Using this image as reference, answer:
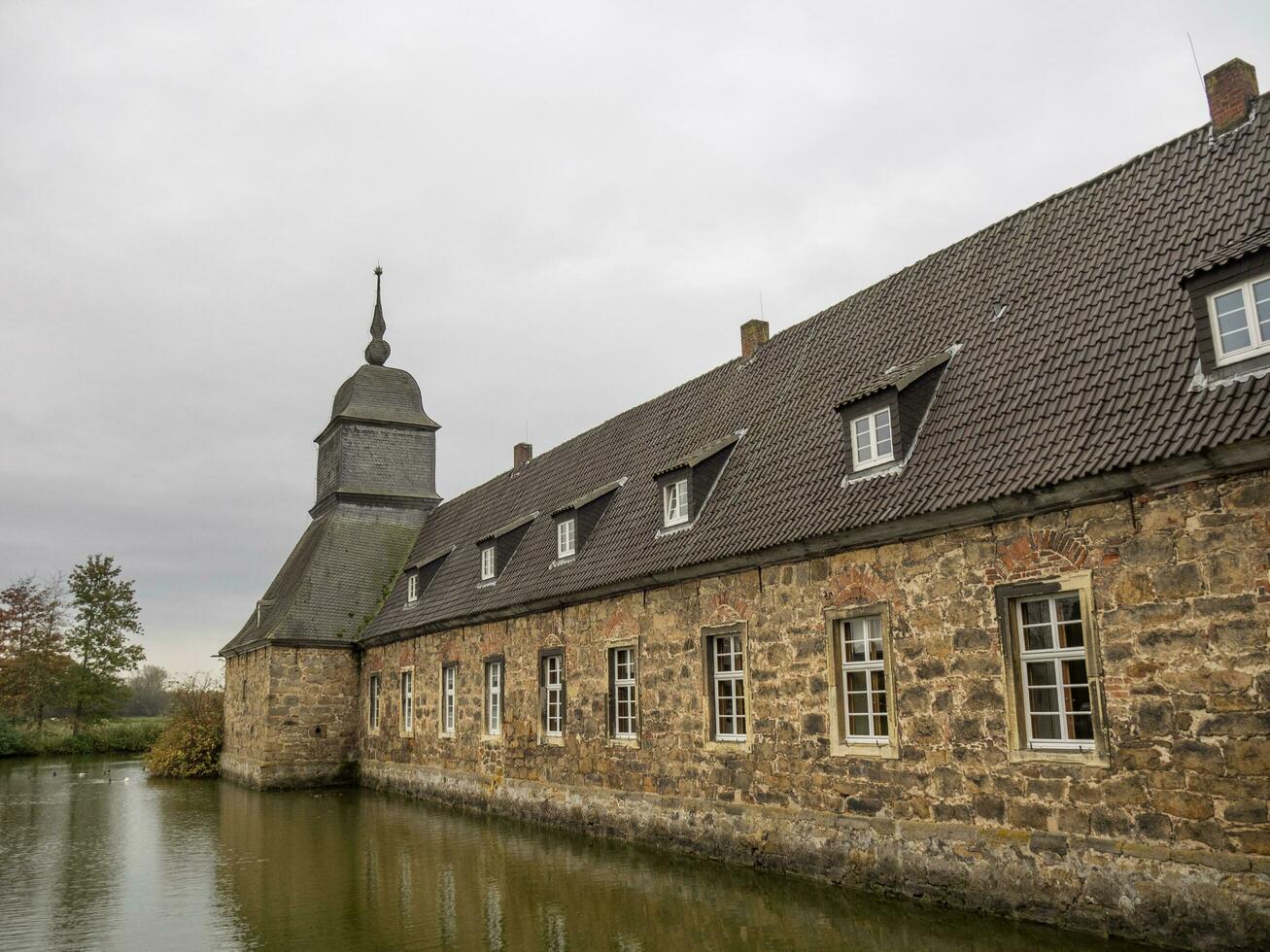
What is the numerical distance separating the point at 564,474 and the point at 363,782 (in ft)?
33.5

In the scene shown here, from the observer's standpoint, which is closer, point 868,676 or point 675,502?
point 868,676

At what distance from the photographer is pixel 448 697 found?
66.2 feet

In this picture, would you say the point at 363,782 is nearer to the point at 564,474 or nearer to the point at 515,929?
the point at 564,474

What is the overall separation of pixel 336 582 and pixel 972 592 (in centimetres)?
2102

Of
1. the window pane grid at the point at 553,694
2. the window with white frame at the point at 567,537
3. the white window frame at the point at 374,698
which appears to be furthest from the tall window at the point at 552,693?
the white window frame at the point at 374,698

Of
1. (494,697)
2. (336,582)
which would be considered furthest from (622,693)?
(336,582)

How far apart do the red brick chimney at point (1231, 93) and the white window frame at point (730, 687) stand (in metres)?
7.57

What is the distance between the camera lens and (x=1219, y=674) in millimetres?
7172

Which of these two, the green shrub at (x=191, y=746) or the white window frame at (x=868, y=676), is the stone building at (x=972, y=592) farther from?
the green shrub at (x=191, y=746)

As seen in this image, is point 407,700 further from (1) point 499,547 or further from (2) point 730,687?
(2) point 730,687

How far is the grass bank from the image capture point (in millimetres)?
41281

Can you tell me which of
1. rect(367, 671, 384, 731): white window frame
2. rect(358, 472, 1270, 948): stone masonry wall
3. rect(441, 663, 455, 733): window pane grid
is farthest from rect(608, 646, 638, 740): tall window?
rect(367, 671, 384, 731): white window frame

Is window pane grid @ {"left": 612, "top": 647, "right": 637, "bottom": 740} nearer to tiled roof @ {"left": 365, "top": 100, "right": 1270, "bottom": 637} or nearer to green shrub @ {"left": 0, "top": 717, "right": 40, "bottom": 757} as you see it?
tiled roof @ {"left": 365, "top": 100, "right": 1270, "bottom": 637}

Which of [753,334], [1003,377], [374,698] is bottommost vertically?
[374,698]
